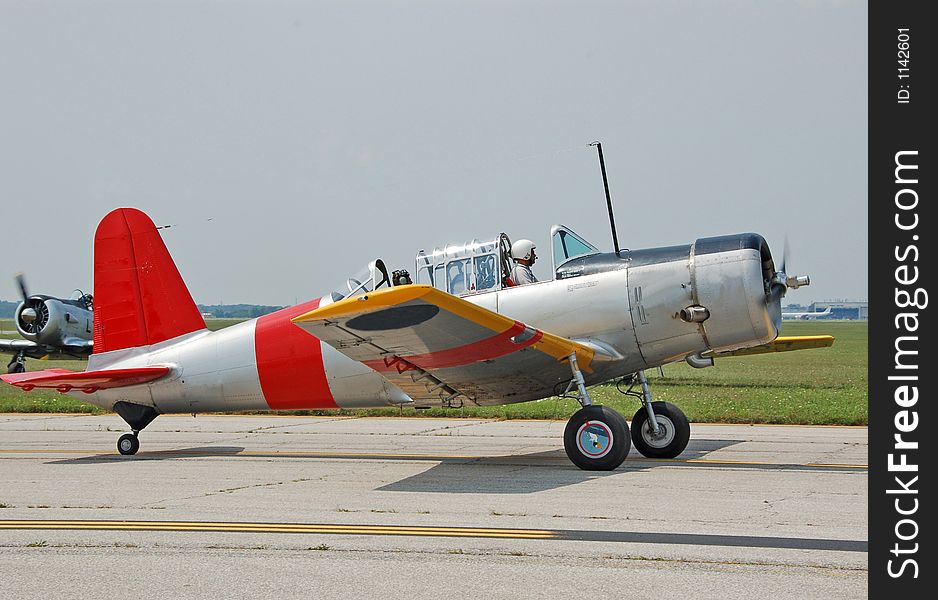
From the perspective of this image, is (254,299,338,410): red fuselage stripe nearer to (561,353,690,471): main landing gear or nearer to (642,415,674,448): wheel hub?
(561,353,690,471): main landing gear

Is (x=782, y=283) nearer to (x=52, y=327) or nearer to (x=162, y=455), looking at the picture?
(x=162, y=455)

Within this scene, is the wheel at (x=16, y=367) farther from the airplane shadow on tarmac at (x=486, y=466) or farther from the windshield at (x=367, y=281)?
the windshield at (x=367, y=281)

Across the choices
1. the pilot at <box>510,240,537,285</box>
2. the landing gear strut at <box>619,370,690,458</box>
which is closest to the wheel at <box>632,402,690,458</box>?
the landing gear strut at <box>619,370,690,458</box>

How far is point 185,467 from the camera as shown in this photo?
11.6m

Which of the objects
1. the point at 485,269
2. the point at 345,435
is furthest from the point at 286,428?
the point at 485,269

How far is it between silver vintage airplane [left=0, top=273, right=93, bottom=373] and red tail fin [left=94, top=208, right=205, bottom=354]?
74.8ft

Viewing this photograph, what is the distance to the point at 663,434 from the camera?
470 inches

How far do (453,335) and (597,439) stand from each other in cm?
192

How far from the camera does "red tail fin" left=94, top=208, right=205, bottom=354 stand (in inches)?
519

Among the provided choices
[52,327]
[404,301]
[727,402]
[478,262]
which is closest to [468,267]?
[478,262]

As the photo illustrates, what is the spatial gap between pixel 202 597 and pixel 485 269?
676 cm

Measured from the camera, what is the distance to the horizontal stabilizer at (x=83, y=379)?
12.1m

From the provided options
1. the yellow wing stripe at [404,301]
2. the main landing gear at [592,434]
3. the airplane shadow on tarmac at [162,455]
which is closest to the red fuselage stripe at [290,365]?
the airplane shadow on tarmac at [162,455]

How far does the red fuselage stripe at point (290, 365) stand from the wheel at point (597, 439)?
3.20 m
